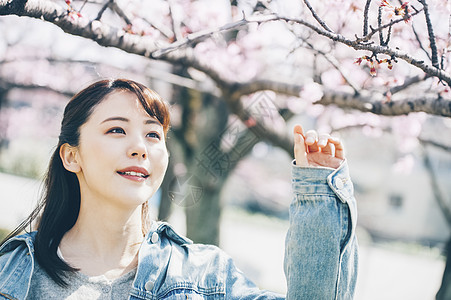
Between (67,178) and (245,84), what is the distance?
2269mm

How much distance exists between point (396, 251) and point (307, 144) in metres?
13.1

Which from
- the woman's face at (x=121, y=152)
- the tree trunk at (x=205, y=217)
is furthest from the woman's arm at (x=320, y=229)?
the tree trunk at (x=205, y=217)

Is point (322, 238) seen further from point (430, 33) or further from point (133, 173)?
point (430, 33)

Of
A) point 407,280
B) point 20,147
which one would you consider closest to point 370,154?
point 407,280

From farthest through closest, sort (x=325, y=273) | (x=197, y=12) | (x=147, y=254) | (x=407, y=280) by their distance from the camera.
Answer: (x=407, y=280) < (x=197, y=12) < (x=147, y=254) < (x=325, y=273)

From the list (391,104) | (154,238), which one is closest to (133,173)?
(154,238)

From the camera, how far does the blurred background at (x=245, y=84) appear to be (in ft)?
7.07

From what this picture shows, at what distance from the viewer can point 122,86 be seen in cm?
182

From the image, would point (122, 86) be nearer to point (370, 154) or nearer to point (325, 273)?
point (325, 273)

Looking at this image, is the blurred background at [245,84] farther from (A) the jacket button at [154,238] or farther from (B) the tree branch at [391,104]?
(A) the jacket button at [154,238]

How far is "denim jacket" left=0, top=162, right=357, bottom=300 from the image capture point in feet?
4.68

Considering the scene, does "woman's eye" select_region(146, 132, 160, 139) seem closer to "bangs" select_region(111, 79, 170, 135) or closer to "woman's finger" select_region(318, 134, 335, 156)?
"bangs" select_region(111, 79, 170, 135)

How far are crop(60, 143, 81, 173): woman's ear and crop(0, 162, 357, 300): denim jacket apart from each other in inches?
11.5

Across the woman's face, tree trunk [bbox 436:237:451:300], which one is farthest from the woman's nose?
tree trunk [bbox 436:237:451:300]
